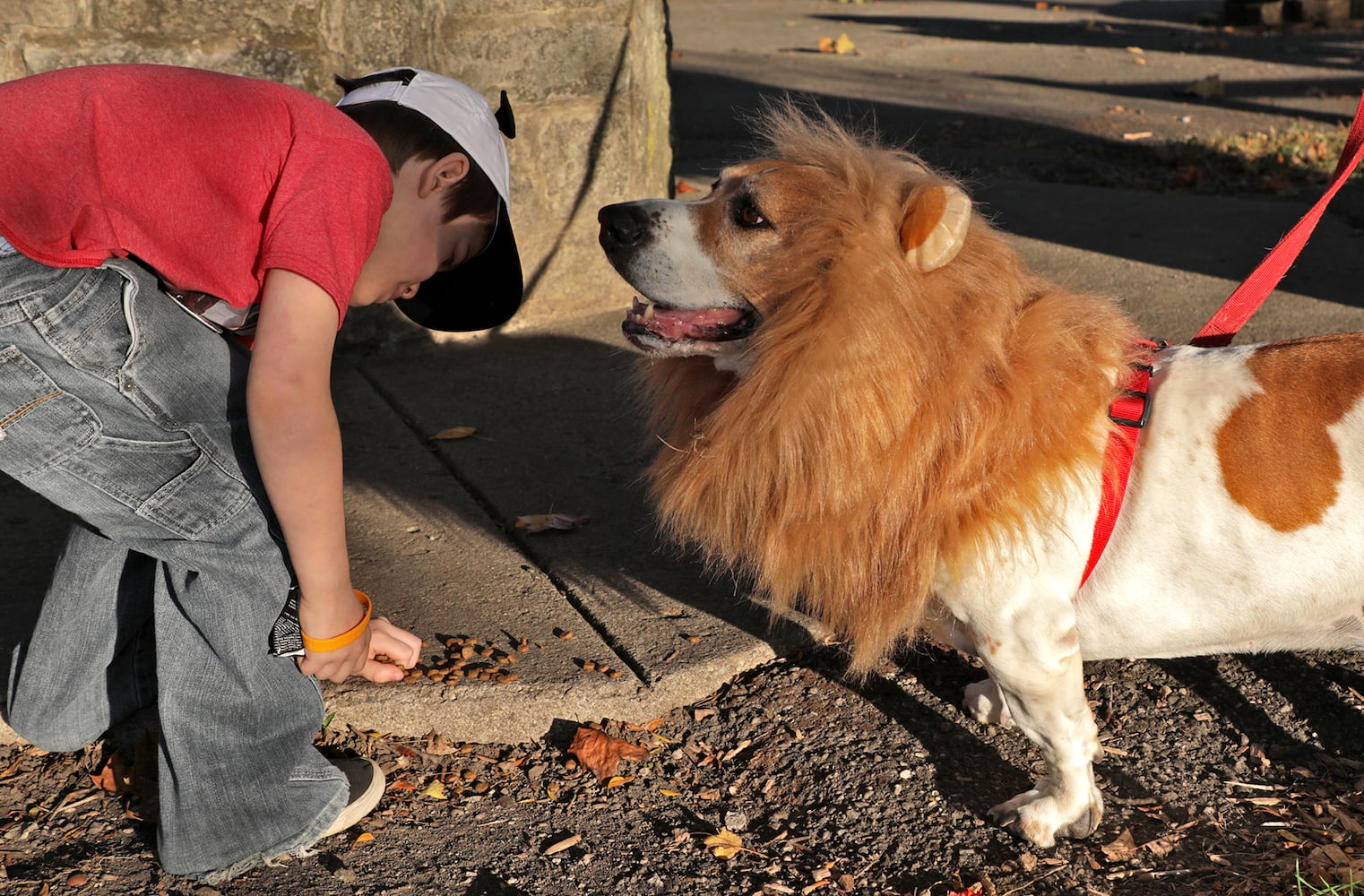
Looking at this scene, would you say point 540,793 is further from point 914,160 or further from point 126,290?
point 914,160

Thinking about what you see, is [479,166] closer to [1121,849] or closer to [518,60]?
[1121,849]

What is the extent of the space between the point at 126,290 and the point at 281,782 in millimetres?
1033

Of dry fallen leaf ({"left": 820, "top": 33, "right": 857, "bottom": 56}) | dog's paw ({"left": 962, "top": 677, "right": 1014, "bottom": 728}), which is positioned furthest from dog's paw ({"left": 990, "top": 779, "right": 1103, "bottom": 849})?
dry fallen leaf ({"left": 820, "top": 33, "right": 857, "bottom": 56})

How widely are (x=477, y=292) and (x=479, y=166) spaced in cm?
53

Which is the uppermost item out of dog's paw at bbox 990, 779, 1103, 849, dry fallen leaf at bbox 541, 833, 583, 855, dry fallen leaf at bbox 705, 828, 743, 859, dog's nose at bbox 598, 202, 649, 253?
dog's nose at bbox 598, 202, 649, 253

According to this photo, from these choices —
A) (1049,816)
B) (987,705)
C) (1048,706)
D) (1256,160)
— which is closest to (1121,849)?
(1049,816)

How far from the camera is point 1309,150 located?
24.9 ft

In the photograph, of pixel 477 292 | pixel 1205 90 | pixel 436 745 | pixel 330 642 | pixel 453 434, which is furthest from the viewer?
pixel 1205 90

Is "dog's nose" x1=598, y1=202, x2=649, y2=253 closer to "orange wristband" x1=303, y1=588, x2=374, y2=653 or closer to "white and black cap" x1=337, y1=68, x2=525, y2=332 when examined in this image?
"white and black cap" x1=337, y1=68, x2=525, y2=332

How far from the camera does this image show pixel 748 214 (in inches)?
94.3

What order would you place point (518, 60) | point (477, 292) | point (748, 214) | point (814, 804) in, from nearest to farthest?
1. point (748, 214)
2. point (814, 804)
3. point (477, 292)
4. point (518, 60)

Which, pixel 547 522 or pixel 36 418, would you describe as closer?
pixel 36 418

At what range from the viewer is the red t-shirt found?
2094mm

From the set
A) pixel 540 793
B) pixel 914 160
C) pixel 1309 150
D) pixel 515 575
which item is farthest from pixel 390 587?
pixel 1309 150
